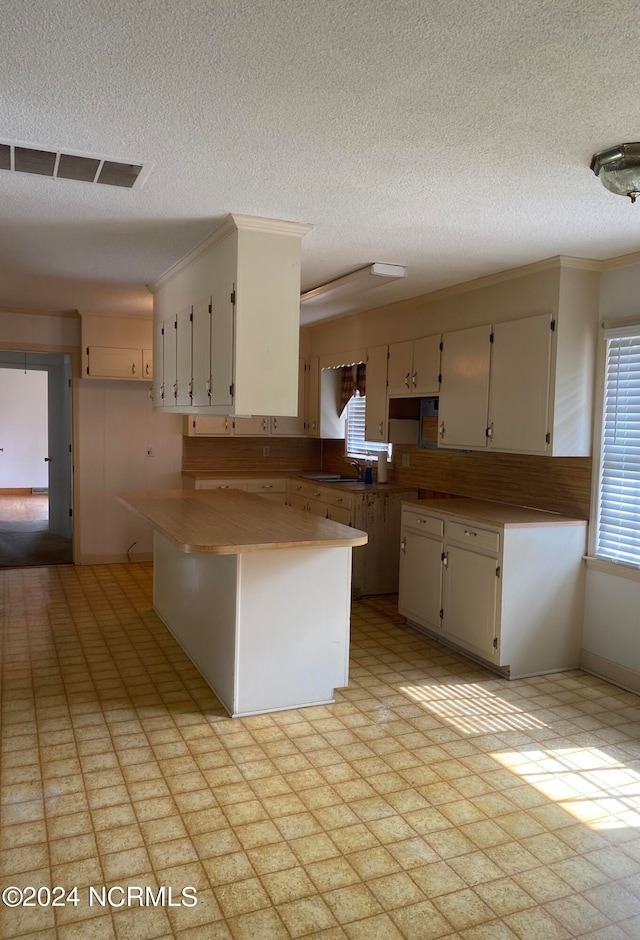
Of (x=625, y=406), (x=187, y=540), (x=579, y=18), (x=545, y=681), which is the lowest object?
(x=545, y=681)

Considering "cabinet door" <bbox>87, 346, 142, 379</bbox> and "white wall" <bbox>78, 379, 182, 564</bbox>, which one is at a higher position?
"cabinet door" <bbox>87, 346, 142, 379</bbox>

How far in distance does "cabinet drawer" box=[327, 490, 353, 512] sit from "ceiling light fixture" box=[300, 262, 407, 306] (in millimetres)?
1613

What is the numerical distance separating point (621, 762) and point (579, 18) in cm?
288

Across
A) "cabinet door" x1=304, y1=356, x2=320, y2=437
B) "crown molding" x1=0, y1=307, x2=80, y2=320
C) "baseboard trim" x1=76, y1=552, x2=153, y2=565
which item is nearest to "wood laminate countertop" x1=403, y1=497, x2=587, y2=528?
"cabinet door" x1=304, y1=356, x2=320, y2=437

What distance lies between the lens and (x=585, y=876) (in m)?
2.28

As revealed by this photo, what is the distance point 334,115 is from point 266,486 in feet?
16.6

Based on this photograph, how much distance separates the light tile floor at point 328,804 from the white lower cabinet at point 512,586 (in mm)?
184

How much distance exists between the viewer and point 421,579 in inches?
187

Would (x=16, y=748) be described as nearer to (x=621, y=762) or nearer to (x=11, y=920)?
(x=11, y=920)

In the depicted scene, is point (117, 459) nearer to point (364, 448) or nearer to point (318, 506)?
point (318, 506)

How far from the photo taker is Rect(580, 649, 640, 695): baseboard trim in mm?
3869

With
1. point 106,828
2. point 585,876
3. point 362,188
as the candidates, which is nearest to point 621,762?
point 585,876

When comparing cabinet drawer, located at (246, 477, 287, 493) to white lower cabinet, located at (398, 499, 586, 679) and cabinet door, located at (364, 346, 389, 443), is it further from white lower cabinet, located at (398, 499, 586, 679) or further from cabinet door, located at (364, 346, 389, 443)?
white lower cabinet, located at (398, 499, 586, 679)

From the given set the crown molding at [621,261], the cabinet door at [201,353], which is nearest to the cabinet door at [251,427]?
the cabinet door at [201,353]
